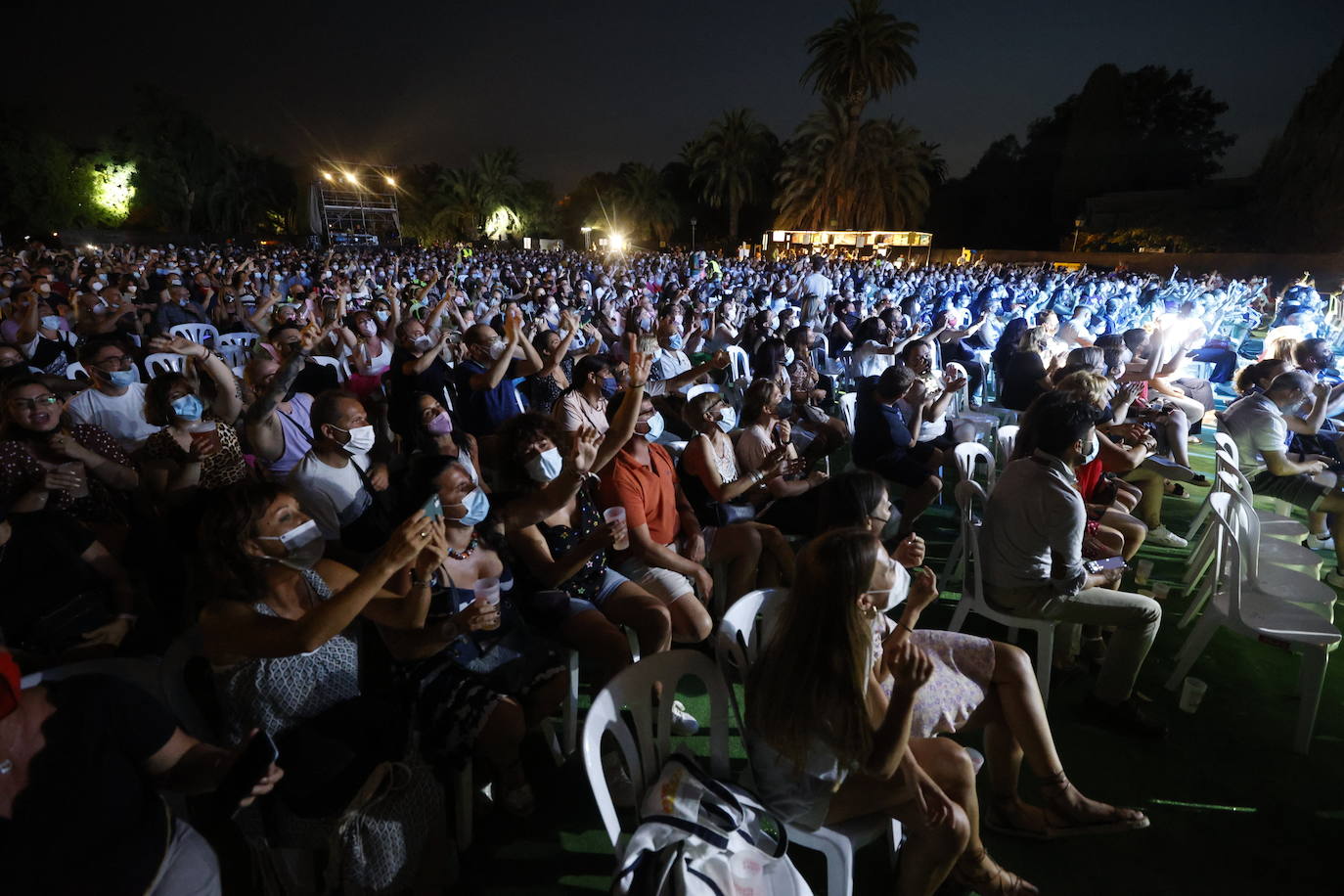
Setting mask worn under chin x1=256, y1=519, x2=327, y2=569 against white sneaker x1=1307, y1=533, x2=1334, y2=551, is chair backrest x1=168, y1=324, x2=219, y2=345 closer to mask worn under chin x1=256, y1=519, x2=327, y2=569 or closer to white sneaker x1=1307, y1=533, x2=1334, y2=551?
mask worn under chin x1=256, y1=519, x2=327, y2=569

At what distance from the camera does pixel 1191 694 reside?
328 centimetres

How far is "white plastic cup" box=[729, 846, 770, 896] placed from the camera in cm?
178

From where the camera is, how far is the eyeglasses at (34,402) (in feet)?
10.3

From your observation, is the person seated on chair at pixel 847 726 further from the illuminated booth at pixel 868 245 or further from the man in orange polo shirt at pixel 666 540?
the illuminated booth at pixel 868 245

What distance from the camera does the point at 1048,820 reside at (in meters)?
2.59

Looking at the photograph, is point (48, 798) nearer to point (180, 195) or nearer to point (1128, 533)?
point (1128, 533)

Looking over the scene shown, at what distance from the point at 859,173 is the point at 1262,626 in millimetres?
50213

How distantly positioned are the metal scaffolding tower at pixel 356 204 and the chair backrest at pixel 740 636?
2122 inches

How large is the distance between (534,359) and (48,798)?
16.1 ft

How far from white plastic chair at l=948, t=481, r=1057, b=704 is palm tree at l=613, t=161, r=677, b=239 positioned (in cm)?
5899

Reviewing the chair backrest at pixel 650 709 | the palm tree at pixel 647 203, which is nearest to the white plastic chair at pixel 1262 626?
the chair backrest at pixel 650 709

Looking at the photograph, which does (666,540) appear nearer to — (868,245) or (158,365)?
(158,365)

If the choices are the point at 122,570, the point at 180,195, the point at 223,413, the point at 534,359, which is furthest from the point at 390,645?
the point at 180,195

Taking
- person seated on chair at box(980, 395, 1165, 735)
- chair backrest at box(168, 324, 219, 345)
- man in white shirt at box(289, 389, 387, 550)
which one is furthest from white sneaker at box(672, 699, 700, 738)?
chair backrest at box(168, 324, 219, 345)
